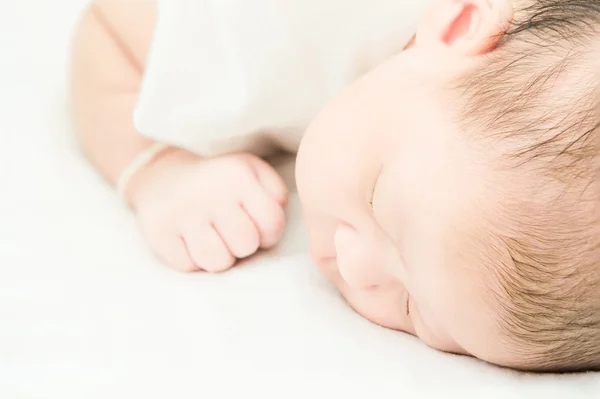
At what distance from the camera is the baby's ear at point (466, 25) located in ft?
2.50

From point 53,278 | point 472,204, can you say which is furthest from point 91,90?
point 472,204

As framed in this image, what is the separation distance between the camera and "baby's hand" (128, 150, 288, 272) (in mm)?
920

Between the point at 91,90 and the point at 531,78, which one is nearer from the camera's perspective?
the point at 531,78

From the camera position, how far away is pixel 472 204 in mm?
642

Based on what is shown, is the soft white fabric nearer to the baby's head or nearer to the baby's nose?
the baby's head

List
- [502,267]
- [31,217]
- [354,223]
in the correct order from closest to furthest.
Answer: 1. [502,267]
2. [354,223]
3. [31,217]

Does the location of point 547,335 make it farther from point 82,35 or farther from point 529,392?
point 82,35

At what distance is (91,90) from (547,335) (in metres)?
0.82

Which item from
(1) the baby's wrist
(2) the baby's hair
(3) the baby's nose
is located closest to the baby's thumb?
(1) the baby's wrist

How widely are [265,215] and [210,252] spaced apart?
91 millimetres

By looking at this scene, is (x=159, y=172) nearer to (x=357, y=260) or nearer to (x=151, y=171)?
(x=151, y=171)

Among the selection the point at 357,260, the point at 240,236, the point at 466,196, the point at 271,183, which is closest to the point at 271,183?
the point at 271,183

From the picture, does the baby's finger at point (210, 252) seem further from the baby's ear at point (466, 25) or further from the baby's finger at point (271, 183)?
the baby's ear at point (466, 25)

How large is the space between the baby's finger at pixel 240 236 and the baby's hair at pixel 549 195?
0.36 m
